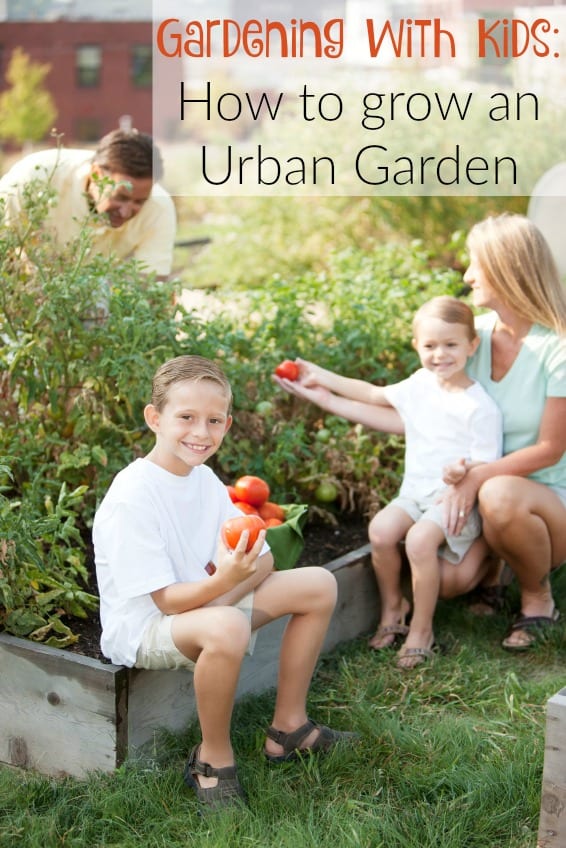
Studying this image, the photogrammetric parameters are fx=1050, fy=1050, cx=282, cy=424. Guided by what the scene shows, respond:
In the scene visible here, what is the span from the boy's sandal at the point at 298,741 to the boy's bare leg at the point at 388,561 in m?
0.69

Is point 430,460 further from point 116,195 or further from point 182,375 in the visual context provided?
point 116,195

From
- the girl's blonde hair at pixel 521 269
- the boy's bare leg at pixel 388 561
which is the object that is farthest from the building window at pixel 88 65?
the boy's bare leg at pixel 388 561

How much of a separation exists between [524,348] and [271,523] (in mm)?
1056

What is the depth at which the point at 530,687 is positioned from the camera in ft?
10.3

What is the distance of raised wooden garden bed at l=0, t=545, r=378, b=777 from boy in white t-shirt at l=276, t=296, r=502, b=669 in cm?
89

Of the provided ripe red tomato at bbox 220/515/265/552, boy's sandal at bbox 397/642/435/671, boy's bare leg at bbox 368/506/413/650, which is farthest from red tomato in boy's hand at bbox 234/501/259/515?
ripe red tomato at bbox 220/515/265/552

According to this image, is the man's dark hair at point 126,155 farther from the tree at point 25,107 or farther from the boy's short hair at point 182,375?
the tree at point 25,107

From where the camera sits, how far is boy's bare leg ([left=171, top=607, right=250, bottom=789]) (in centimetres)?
244

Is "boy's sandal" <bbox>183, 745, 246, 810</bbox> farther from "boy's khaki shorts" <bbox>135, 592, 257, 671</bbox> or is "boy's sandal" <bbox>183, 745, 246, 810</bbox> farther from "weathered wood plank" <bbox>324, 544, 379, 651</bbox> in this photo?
"weathered wood plank" <bbox>324, 544, 379, 651</bbox>

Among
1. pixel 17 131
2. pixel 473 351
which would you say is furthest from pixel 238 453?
pixel 17 131

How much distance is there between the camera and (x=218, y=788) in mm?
2510

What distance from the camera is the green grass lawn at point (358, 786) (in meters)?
2.39

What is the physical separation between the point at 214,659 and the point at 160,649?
154 millimetres

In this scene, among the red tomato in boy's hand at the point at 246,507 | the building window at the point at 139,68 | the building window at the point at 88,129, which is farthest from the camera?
the building window at the point at 88,129
